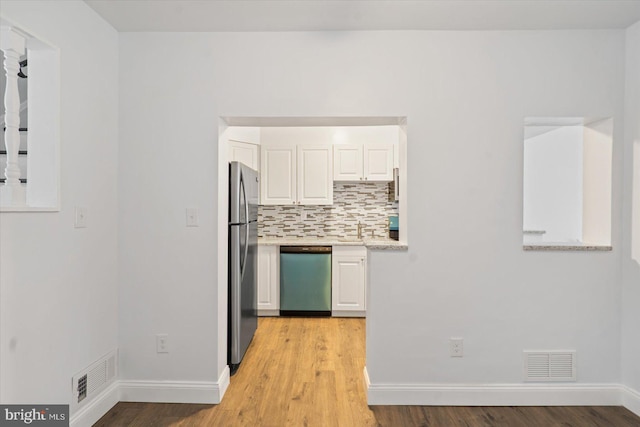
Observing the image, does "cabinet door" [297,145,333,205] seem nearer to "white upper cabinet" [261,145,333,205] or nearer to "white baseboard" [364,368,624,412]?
"white upper cabinet" [261,145,333,205]

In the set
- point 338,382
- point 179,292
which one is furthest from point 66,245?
point 338,382

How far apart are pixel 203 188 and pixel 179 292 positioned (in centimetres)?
73

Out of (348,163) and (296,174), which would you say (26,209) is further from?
(348,163)

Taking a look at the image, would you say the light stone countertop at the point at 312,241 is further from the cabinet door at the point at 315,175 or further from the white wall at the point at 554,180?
the white wall at the point at 554,180

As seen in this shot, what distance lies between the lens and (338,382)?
9.91ft

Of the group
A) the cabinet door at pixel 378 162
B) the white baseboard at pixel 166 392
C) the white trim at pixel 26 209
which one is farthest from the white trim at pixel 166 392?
the cabinet door at pixel 378 162

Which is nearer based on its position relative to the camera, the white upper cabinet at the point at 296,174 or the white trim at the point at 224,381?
the white trim at the point at 224,381

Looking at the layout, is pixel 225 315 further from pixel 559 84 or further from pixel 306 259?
pixel 559 84

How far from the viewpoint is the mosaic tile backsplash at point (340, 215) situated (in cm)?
534

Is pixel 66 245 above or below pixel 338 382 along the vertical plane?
above

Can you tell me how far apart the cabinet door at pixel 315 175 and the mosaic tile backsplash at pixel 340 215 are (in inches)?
12.6

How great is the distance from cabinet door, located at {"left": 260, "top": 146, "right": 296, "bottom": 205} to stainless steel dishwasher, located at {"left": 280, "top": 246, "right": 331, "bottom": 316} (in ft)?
2.21

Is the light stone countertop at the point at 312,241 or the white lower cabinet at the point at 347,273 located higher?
the light stone countertop at the point at 312,241

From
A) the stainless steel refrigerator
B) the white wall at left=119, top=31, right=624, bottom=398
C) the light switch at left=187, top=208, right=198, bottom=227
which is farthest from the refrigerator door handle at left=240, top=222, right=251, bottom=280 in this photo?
the light switch at left=187, top=208, right=198, bottom=227
